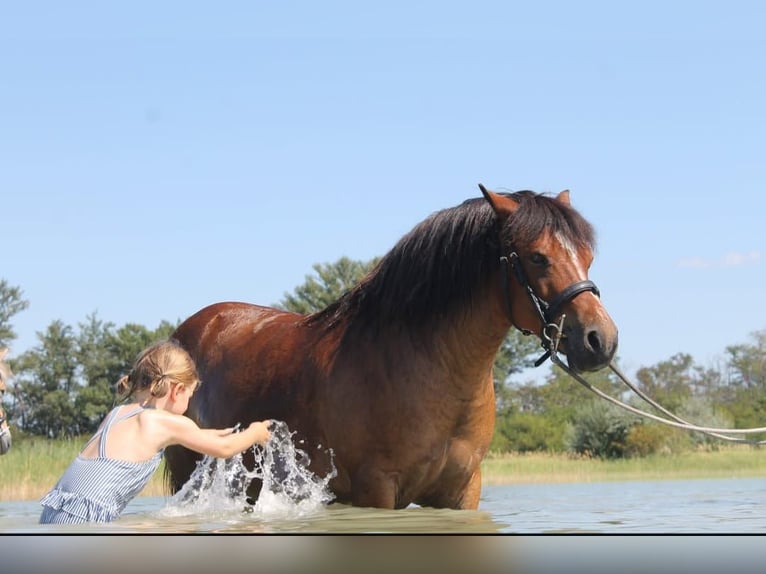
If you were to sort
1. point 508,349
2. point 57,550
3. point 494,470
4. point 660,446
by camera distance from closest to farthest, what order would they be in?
point 57,550 < point 494,470 < point 660,446 < point 508,349

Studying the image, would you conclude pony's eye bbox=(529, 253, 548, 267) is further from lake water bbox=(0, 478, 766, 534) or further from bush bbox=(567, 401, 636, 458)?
bush bbox=(567, 401, 636, 458)

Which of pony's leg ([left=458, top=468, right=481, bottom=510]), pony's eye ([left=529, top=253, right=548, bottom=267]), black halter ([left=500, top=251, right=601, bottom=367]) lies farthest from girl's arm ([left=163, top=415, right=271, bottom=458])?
pony's eye ([left=529, top=253, right=548, bottom=267])

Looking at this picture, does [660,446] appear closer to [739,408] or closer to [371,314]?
[739,408]

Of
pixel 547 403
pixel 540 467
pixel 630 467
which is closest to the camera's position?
pixel 540 467

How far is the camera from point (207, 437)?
4465 mm

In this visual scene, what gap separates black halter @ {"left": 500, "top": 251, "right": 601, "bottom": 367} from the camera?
4449mm

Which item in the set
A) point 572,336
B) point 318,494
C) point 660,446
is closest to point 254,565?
point 318,494

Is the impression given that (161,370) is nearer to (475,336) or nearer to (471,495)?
(475,336)

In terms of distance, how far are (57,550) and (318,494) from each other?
1.28 meters

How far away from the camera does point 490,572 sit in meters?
3.81

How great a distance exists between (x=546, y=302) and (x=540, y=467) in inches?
475

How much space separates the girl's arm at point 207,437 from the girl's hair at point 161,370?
5.5 inches

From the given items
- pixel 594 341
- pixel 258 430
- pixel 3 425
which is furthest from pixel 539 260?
pixel 3 425

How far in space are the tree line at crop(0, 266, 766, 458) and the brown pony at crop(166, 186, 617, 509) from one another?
1180 cm
